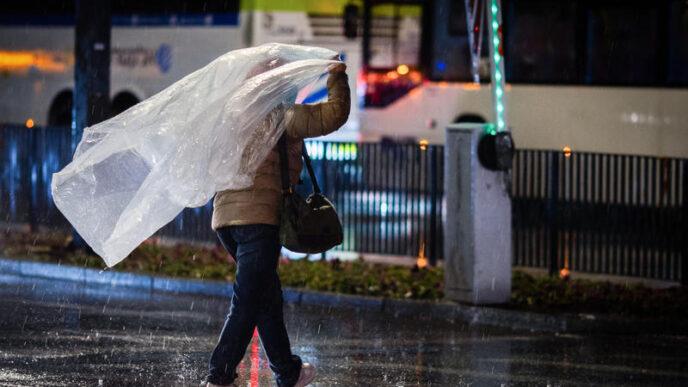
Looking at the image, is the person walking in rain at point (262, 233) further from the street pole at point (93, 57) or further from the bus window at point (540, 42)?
the bus window at point (540, 42)

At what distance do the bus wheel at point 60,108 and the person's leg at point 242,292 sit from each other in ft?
75.3

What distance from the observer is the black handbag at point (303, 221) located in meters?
7.18

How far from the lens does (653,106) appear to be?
73.7 feet

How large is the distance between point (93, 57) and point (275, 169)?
761 centimetres

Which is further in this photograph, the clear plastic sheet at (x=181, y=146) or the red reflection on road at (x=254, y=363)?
the red reflection on road at (x=254, y=363)

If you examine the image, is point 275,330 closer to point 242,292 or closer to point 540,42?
point 242,292

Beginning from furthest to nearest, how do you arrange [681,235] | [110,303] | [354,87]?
1. [354,87]
2. [681,235]
3. [110,303]

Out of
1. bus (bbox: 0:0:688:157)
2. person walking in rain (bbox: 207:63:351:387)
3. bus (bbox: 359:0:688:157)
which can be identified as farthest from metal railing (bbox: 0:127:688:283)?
bus (bbox: 359:0:688:157)

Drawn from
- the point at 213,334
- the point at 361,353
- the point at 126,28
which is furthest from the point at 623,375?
the point at 126,28

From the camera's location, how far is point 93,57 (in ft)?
47.5

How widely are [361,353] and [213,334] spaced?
1250 mm

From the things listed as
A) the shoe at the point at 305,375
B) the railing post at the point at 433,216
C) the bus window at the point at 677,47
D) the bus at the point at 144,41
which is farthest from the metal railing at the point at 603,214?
the bus at the point at 144,41

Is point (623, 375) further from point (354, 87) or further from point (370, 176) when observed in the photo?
point (354, 87)

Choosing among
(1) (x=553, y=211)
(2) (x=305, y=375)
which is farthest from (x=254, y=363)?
(1) (x=553, y=211)
